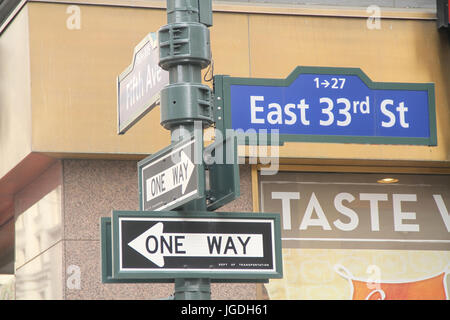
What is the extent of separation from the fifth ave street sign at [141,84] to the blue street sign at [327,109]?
0.48m

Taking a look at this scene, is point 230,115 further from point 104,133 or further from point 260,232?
point 104,133

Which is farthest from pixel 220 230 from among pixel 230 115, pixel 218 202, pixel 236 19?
pixel 236 19

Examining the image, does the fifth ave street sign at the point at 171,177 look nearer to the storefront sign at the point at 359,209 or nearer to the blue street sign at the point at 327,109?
the blue street sign at the point at 327,109

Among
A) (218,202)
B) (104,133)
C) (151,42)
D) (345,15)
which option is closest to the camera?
(218,202)

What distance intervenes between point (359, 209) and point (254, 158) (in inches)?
52.8

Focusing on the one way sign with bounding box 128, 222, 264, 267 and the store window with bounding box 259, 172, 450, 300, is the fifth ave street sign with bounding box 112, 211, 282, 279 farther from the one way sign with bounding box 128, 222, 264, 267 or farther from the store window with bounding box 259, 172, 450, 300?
the store window with bounding box 259, 172, 450, 300

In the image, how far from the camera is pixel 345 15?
9.73 metres

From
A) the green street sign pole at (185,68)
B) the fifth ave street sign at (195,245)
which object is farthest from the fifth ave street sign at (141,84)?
the fifth ave street sign at (195,245)

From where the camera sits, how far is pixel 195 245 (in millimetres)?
4633

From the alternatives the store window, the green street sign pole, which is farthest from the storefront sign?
the green street sign pole

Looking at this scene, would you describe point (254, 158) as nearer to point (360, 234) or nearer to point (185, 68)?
point (360, 234)

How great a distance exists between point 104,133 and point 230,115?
4395 mm

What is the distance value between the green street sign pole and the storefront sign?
4545 mm

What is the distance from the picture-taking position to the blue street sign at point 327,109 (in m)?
4.70
